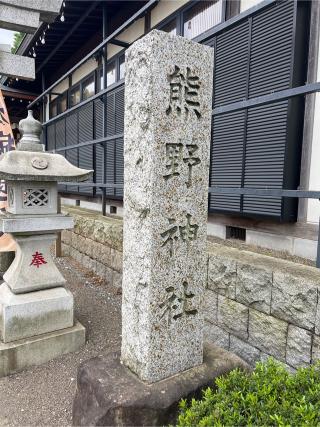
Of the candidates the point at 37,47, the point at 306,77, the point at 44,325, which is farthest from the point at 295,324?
the point at 37,47

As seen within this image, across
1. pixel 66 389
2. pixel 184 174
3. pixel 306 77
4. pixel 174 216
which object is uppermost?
pixel 306 77

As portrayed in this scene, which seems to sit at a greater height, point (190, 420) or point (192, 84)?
point (192, 84)

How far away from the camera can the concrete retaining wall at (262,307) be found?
2.16m

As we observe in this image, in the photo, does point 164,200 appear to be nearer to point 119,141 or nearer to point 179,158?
point 179,158

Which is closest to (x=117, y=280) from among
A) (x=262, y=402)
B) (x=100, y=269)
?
(x=100, y=269)

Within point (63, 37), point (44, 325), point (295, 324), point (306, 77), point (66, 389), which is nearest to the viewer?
point (295, 324)

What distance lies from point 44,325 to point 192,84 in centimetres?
278

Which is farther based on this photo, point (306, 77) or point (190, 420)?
point (306, 77)

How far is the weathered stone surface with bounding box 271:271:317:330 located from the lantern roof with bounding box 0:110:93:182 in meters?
2.25

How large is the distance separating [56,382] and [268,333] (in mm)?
1966

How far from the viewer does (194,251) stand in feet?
6.70

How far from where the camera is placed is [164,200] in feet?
6.14

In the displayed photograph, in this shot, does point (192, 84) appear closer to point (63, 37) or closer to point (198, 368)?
point (198, 368)

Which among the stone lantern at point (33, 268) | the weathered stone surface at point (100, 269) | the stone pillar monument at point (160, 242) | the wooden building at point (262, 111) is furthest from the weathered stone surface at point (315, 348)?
the weathered stone surface at point (100, 269)
